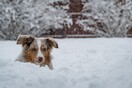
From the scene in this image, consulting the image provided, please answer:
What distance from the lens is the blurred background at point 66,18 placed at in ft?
41.8

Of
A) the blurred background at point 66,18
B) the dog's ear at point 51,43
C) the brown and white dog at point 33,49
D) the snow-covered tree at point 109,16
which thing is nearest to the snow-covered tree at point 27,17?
the blurred background at point 66,18

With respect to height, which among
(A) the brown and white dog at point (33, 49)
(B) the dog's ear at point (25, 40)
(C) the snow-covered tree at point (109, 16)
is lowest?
(C) the snow-covered tree at point (109, 16)

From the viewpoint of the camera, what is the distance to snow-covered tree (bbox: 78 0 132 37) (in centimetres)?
1327

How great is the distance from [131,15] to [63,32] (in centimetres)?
252

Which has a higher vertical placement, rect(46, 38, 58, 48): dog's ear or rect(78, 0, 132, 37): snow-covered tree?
rect(46, 38, 58, 48): dog's ear

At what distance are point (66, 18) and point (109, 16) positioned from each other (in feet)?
5.05

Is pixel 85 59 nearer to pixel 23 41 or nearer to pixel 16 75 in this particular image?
pixel 23 41

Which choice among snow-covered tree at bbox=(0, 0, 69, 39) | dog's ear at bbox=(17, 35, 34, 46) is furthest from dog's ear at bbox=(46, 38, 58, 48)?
snow-covered tree at bbox=(0, 0, 69, 39)

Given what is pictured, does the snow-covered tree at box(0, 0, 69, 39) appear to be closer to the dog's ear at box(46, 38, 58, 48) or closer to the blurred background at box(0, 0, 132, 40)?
the blurred background at box(0, 0, 132, 40)

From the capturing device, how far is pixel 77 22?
44.2 feet

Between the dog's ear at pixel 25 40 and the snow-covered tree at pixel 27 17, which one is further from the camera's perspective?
the snow-covered tree at pixel 27 17

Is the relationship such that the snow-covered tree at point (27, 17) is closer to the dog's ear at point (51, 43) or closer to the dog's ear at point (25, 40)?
the dog's ear at point (51, 43)

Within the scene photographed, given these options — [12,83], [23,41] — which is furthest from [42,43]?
[12,83]

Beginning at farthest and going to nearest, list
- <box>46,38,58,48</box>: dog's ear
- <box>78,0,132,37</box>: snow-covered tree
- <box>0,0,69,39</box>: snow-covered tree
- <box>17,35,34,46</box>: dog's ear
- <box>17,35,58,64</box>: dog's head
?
<box>78,0,132,37</box>: snow-covered tree → <box>0,0,69,39</box>: snow-covered tree → <box>46,38,58,48</box>: dog's ear → <box>17,35,34,46</box>: dog's ear → <box>17,35,58,64</box>: dog's head
